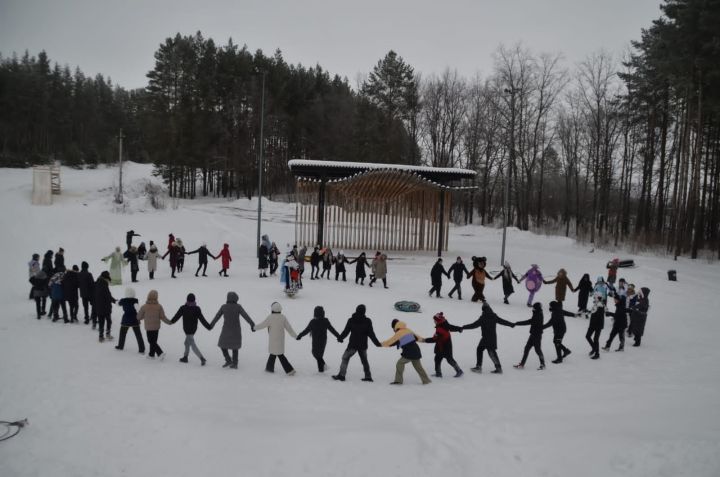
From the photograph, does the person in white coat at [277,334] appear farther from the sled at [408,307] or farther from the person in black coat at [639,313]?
the person in black coat at [639,313]

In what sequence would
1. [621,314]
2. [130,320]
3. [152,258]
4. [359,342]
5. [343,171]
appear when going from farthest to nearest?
1. [343,171]
2. [152,258]
3. [621,314]
4. [130,320]
5. [359,342]

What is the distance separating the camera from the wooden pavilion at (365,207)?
24.5m

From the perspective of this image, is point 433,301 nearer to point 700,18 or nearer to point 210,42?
point 700,18

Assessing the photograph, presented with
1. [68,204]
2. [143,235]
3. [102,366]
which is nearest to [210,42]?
[68,204]

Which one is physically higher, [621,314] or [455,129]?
[455,129]

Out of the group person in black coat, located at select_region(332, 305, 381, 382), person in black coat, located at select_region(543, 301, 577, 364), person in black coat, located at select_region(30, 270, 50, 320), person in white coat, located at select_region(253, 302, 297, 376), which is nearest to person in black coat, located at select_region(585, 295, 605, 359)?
person in black coat, located at select_region(543, 301, 577, 364)

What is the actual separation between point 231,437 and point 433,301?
9.91m

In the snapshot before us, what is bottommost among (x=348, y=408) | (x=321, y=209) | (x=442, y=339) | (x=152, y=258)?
(x=348, y=408)

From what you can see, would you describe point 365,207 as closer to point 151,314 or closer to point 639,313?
point 639,313

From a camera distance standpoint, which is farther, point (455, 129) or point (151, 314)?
point (455, 129)

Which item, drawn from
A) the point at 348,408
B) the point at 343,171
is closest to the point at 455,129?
the point at 343,171

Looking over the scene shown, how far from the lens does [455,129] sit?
49.2 m

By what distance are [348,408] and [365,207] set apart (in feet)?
62.4

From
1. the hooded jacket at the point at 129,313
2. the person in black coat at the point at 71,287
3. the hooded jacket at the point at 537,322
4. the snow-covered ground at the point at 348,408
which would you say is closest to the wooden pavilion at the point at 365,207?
the snow-covered ground at the point at 348,408
